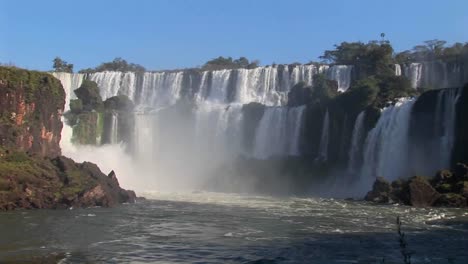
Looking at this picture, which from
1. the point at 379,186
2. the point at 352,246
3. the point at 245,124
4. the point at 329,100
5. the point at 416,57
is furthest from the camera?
the point at 416,57

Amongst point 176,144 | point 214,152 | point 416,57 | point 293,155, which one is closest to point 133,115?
point 176,144

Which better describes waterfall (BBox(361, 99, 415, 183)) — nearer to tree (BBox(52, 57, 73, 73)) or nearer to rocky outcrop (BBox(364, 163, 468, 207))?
rocky outcrop (BBox(364, 163, 468, 207))

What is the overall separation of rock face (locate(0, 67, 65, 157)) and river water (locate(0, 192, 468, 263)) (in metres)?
11.4

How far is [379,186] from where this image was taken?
33.1 meters

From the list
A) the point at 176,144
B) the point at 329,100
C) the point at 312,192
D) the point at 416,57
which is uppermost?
the point at 416,57

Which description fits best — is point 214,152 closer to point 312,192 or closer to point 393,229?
point 312,192

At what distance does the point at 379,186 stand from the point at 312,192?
38.9 ft

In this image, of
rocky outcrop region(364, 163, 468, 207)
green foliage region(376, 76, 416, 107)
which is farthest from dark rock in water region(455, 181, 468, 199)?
green foliage region(376, 76, 416, 107)

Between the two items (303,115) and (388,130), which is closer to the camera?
(388,130)

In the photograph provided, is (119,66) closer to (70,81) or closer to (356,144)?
(70,81)

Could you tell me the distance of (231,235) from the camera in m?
Result: 19.3

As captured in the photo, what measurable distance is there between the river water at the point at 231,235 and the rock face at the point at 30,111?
37.5 ft

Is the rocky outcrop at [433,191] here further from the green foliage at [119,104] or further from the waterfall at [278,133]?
the green foliage at [119,104]

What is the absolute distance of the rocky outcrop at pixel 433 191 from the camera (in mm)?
29438
